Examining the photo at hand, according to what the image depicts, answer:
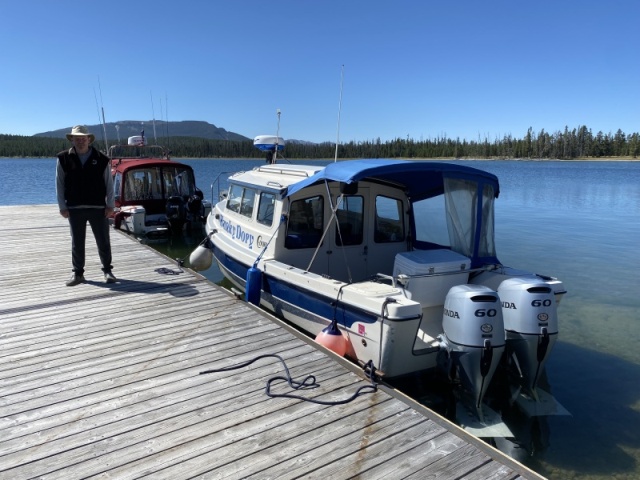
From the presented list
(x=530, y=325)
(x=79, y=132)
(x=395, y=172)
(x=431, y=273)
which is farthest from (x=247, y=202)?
(x=530, y=325)

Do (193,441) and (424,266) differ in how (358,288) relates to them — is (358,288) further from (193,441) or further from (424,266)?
(193,441)

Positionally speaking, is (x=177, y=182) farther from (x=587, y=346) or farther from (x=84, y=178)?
(x=587, y=346)

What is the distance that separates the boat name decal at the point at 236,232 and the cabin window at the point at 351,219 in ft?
5.10

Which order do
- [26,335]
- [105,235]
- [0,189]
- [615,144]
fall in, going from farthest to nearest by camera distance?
[615,144], [0,189], [105,235], [26,335]

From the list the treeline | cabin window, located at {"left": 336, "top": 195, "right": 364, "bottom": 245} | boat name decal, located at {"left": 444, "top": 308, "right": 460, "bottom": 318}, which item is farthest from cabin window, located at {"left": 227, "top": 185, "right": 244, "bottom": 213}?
the treeline

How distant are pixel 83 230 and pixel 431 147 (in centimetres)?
13559

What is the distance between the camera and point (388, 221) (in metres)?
7.13

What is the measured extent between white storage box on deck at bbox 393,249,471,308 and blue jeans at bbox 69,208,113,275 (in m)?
4.03

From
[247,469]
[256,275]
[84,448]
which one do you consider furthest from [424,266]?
[84,448]

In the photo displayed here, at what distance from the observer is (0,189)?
106 ft

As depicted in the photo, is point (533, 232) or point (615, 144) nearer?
point (533, 232)

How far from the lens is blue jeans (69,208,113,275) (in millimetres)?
6109

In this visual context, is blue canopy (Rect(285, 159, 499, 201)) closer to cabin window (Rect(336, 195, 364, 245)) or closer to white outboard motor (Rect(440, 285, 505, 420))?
cabin window (Rect(336, 195, 364, 245))

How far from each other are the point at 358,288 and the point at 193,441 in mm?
2622
